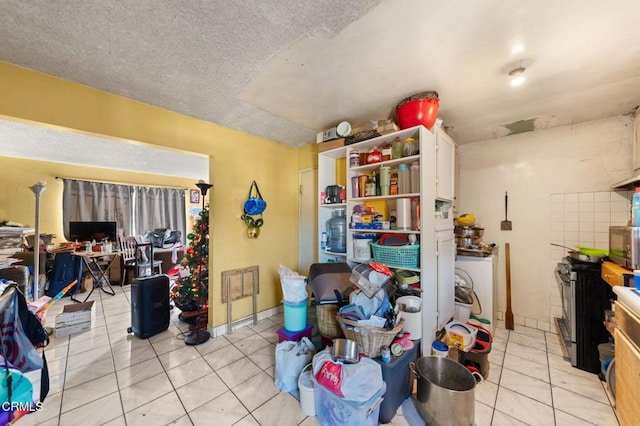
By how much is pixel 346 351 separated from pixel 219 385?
1.04 meters

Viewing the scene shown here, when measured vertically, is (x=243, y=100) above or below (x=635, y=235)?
above

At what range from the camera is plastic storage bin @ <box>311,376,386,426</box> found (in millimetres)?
1258

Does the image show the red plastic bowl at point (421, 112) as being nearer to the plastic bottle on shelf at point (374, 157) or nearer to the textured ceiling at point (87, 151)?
the plastic bottle on shelf at point (374, 157)

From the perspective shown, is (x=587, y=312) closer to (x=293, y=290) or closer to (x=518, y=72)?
(x=518, y=72)

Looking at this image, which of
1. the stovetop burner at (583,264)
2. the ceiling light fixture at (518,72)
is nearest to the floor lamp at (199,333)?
the ceiling light fixture at (518,72)

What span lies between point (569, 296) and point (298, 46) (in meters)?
2.86

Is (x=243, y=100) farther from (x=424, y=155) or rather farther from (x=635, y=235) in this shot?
(x=635, y=235)

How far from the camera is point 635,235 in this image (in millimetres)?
1527

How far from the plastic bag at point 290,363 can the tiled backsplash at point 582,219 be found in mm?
2721

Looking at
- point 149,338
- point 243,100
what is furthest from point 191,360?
point 243,100

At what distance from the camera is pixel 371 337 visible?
1453 mm

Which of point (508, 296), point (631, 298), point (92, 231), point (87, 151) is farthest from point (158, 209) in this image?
point (631, 298)

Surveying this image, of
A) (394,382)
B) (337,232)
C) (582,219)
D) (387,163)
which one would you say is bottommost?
(394,382)

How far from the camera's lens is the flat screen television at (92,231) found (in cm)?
441
